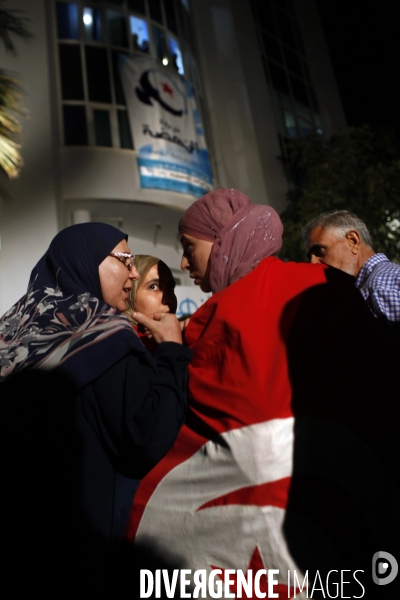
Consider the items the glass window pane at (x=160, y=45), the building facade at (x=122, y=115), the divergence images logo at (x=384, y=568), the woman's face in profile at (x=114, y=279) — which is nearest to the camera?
the divergence images logo at (x=384, y=568)

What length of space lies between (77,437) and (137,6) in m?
12.5

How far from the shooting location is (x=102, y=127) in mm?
11250

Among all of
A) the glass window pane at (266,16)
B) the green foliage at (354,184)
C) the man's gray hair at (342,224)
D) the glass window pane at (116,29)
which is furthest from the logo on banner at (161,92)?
the man's gray hair at (342,224)

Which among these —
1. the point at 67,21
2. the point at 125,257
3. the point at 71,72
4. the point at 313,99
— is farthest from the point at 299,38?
the point at 125,257

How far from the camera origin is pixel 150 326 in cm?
213

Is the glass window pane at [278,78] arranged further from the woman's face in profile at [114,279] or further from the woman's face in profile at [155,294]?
the woman's face in profile at [114,279]

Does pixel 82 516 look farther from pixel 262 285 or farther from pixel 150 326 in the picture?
pixel 262 285

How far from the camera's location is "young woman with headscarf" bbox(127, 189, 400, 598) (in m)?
1.75

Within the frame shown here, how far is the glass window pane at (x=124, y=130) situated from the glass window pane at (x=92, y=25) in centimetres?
167

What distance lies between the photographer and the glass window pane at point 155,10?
1268 centimetres

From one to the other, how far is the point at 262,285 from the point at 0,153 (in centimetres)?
581

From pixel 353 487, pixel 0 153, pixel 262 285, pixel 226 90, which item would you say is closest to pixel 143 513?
pixel 353 487

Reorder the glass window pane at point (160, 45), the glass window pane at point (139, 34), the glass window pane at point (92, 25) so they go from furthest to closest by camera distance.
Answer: the glass window pane at point (160, 45), the glass window pane at point (139, 34), the glass window pane at point (92, 25)

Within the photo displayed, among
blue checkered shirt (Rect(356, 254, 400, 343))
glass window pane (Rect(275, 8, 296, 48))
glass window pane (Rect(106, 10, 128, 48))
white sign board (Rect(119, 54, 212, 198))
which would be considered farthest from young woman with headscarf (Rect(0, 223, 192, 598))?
glass window pane (Rect(275, 8, 296, 48))
